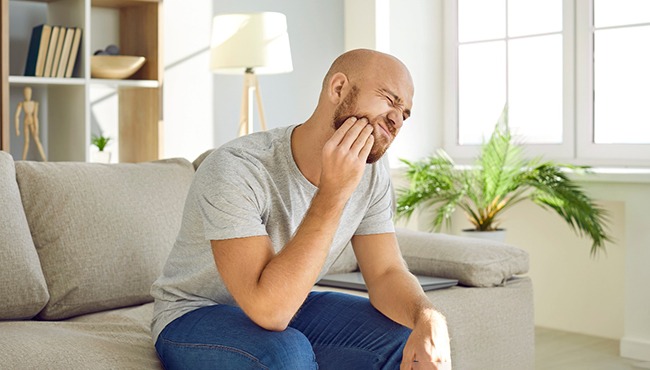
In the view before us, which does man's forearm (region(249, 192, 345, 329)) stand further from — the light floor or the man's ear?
the light floor

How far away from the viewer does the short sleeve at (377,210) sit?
2129 millimetres

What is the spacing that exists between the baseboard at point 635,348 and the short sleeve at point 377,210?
7.25ft

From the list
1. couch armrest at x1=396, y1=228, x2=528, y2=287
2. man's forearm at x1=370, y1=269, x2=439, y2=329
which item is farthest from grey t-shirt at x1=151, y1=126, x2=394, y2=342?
couch armrest at x1=396, y1=228, x2=528, y2=287

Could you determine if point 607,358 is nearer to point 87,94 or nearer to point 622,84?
point 622,84

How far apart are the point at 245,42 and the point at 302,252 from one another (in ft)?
7.91

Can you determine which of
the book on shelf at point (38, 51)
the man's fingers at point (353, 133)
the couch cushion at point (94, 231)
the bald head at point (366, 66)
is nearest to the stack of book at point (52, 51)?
the book on shelf at point (38, 51)

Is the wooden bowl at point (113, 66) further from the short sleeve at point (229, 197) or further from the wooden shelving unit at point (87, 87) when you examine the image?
the short sleeve at point (229, 197)

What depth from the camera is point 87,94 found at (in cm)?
386

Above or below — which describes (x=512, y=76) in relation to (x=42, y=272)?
above

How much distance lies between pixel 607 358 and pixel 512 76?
1591mm

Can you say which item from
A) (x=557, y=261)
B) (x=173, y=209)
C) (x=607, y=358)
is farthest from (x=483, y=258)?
(x=557, y=261)

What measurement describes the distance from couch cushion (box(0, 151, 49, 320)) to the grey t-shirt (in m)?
0.44

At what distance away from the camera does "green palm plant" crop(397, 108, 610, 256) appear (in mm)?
4074

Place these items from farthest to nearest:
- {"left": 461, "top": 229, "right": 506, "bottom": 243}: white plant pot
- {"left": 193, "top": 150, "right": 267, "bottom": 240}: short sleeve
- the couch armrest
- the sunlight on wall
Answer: the sunlight on wall, {"left": 461, "top": 229, "right": 506, "bottom": 243}: white plant pot, the couch armrest, {"left": 193, "top": 150, "right": 267, "bottom": 240}: short sleeve
